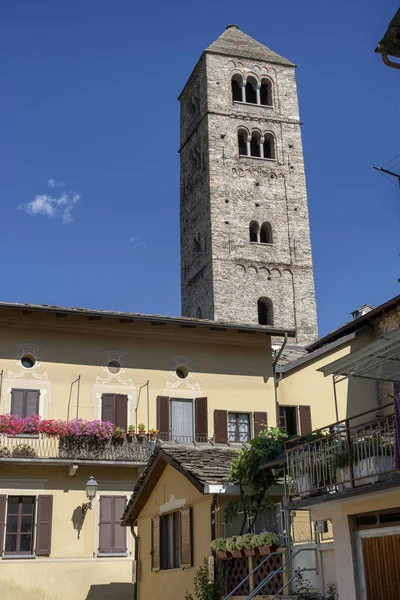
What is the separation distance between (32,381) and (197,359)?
524 centimetres

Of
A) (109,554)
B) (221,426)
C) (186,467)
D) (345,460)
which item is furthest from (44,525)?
(345,460)

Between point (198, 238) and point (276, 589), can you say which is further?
point (198, 238)

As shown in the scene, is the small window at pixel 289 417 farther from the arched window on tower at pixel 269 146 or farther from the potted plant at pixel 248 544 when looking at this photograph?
the arched window on tower at pixel 269 146

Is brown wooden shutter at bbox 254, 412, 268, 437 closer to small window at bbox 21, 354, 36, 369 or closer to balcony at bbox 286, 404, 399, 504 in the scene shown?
small window at bbox 21, 354, 36, 369

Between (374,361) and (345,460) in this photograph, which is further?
(374,361)

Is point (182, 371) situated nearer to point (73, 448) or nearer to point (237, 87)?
point (73, 448)

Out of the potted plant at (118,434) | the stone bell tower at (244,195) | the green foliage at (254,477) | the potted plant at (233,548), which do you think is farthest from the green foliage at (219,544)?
the stone bell tower at (244,195)

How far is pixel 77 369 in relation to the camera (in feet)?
78.7

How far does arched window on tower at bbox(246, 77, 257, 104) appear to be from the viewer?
5459 cm

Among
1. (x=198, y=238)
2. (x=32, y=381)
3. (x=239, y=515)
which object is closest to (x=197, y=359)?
(x=32, y=381)

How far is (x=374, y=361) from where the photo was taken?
1243 cm

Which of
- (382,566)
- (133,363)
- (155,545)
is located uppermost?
(133,363)

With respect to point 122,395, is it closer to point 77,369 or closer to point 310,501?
point 77,369

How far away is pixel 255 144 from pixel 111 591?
37.1 metres
